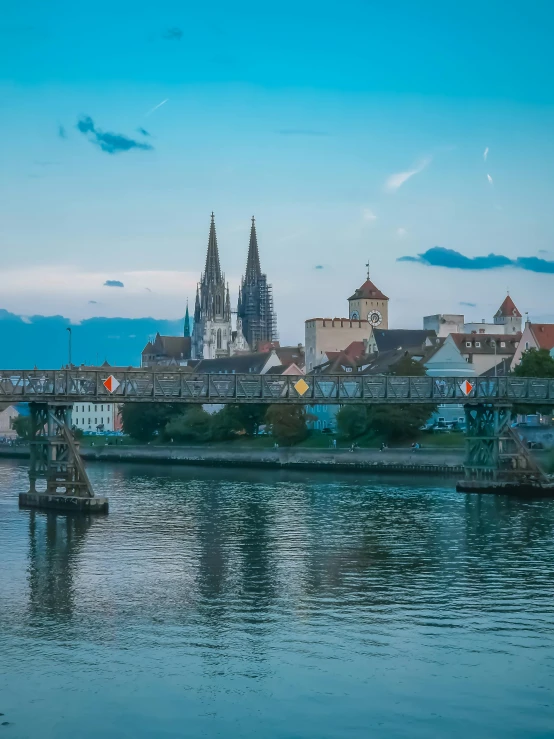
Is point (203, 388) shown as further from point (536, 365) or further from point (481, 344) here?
point (481, 344)

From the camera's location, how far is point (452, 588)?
41.2m

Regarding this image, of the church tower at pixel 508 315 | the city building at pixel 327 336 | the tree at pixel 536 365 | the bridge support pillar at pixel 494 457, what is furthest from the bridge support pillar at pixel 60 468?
the church tower at pixel 508 315

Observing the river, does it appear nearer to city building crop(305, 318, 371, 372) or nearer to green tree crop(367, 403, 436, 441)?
green tree crop(367, 403, 436, 441)

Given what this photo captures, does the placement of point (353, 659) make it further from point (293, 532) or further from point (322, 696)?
point (293, 532)

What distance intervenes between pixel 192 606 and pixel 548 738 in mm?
15573

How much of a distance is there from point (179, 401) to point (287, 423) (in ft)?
175

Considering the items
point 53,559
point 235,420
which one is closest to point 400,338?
point 235,420

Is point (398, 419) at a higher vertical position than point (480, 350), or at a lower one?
lower

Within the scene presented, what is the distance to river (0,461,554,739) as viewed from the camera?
1038 inches

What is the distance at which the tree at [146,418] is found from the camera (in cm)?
14888

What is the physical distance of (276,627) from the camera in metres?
34.5

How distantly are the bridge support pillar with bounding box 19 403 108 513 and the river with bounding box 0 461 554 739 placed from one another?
196 centimetres

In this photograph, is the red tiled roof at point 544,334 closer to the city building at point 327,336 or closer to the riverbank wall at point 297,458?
the riverbank wall at point 297,458

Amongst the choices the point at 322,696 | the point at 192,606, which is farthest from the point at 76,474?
the point at 322,696
